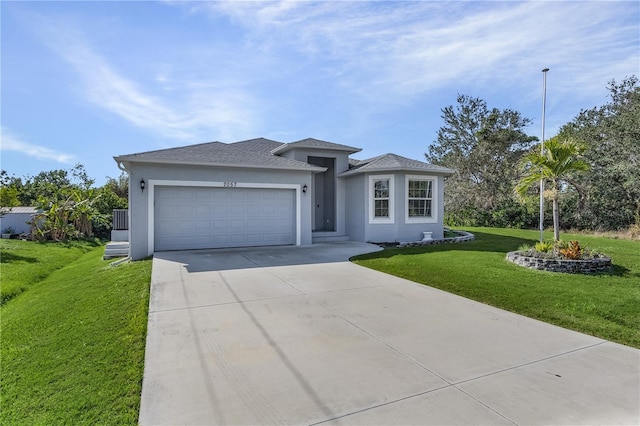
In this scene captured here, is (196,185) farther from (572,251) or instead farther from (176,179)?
(572,251)

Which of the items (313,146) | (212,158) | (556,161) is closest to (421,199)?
(313,146)

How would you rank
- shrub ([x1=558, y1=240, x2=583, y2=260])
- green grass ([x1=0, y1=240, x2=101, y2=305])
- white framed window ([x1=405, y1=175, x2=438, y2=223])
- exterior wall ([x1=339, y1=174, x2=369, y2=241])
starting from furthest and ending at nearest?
exterior wall ([x1=339, y1=174, x2=369, y2=241]) → white framed window ([x1=405, y1=175, x2=438, y2=223]) → green grass ([x1=0, y1=240, x2=101, y2=305]) → shrub ([x1=558, y1=240, x2=583, y2=260])

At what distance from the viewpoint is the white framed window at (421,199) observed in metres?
13.2

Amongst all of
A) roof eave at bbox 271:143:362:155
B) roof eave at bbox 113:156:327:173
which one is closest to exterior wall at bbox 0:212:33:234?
roof eave at bbox 113:156:327:173

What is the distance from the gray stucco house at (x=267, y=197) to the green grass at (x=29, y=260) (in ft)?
9.37

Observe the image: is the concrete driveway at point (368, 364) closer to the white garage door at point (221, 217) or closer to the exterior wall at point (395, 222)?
the white garage door at point (221, 217)

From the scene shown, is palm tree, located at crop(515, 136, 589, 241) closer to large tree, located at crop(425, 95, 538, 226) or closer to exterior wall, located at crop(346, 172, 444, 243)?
exterior wall, located at crop(346, 172, 444, 243)

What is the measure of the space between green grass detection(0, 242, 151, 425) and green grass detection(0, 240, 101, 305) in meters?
2.09

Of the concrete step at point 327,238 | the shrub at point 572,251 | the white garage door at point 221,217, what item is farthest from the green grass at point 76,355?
the shrub at point 572,251

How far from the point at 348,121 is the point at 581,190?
14586 mm

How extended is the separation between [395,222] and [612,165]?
657 inches

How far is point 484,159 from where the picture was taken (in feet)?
89.3

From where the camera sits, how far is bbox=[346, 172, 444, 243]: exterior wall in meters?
13.0

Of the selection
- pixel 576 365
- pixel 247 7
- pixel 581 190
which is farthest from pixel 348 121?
pixel 576 365
